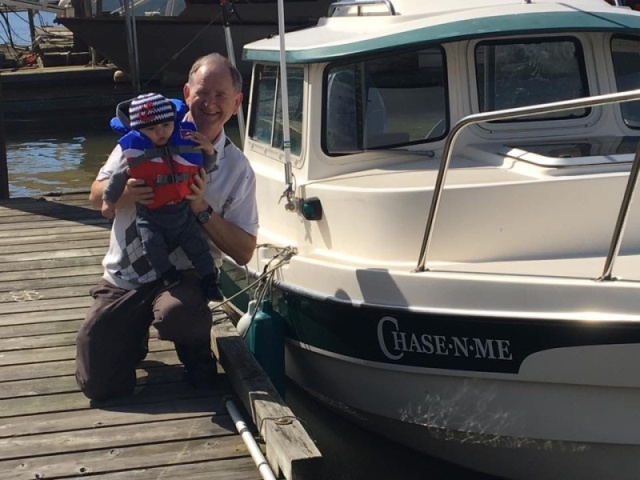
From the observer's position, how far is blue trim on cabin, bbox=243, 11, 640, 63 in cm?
508

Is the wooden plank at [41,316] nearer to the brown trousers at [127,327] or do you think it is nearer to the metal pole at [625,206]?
the brown trousers at [127,327]

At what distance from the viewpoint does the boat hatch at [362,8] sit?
582 cm

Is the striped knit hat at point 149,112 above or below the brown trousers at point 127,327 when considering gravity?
above

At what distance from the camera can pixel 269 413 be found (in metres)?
4.08

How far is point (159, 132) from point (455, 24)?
5.84 feet

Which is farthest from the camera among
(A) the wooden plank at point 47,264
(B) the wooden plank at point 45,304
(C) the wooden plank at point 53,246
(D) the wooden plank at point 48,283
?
(C) the wooden plank at point 53,246

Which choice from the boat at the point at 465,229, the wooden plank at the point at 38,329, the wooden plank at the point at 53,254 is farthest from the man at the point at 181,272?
the wooden plank at the point at 53,254

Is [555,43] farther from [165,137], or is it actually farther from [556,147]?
[165,137]

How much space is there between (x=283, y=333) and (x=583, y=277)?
1786 millimetres

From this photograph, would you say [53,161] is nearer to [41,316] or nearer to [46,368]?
[41,316]

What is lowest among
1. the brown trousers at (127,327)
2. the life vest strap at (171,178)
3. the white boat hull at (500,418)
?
the white boat hull at (500,418)

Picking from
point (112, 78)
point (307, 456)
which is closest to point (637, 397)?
point (307, 456)

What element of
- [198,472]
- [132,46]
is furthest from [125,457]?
[132,46]

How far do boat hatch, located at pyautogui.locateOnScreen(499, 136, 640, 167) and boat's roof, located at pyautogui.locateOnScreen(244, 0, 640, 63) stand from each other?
560 mm
